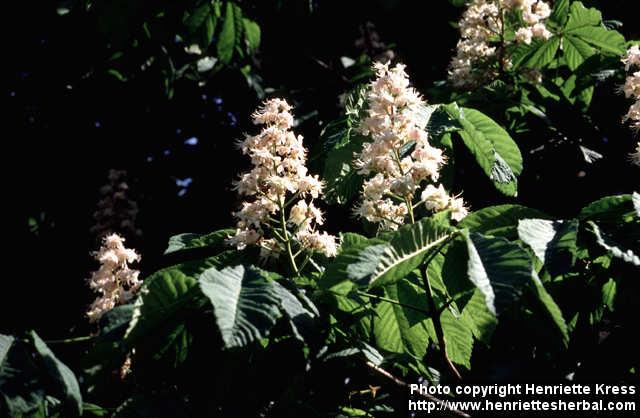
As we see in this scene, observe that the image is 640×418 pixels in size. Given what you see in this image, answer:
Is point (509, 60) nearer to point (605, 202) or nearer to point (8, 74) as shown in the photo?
point (605, 202)

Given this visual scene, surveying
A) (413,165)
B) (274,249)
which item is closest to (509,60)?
(413,165)

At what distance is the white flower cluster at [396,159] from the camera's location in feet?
5.56

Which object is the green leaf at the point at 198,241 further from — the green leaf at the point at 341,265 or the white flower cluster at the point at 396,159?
the green leaf at the point at 341,265

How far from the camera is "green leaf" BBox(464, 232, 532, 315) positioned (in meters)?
1.12

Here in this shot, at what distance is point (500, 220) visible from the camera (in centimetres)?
146

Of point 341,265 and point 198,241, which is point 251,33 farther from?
point 341,265

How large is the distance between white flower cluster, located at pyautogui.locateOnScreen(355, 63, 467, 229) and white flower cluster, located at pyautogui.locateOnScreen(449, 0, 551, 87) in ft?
3.45

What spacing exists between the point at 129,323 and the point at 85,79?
3085 mm

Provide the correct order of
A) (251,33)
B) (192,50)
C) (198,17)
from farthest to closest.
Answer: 1. (192,50)
2. (251,33)
3. (198,17)

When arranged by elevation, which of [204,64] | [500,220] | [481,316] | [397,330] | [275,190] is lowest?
[204,64]

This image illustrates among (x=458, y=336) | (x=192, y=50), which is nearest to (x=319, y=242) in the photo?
(x=458, y=336)

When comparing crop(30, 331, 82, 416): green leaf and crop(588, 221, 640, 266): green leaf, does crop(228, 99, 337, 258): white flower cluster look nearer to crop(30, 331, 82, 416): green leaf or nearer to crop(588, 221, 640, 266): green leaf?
crop(30, 331, 82, 416): green leaf

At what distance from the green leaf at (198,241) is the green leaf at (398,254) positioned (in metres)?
0.64

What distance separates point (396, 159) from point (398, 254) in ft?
1.77
